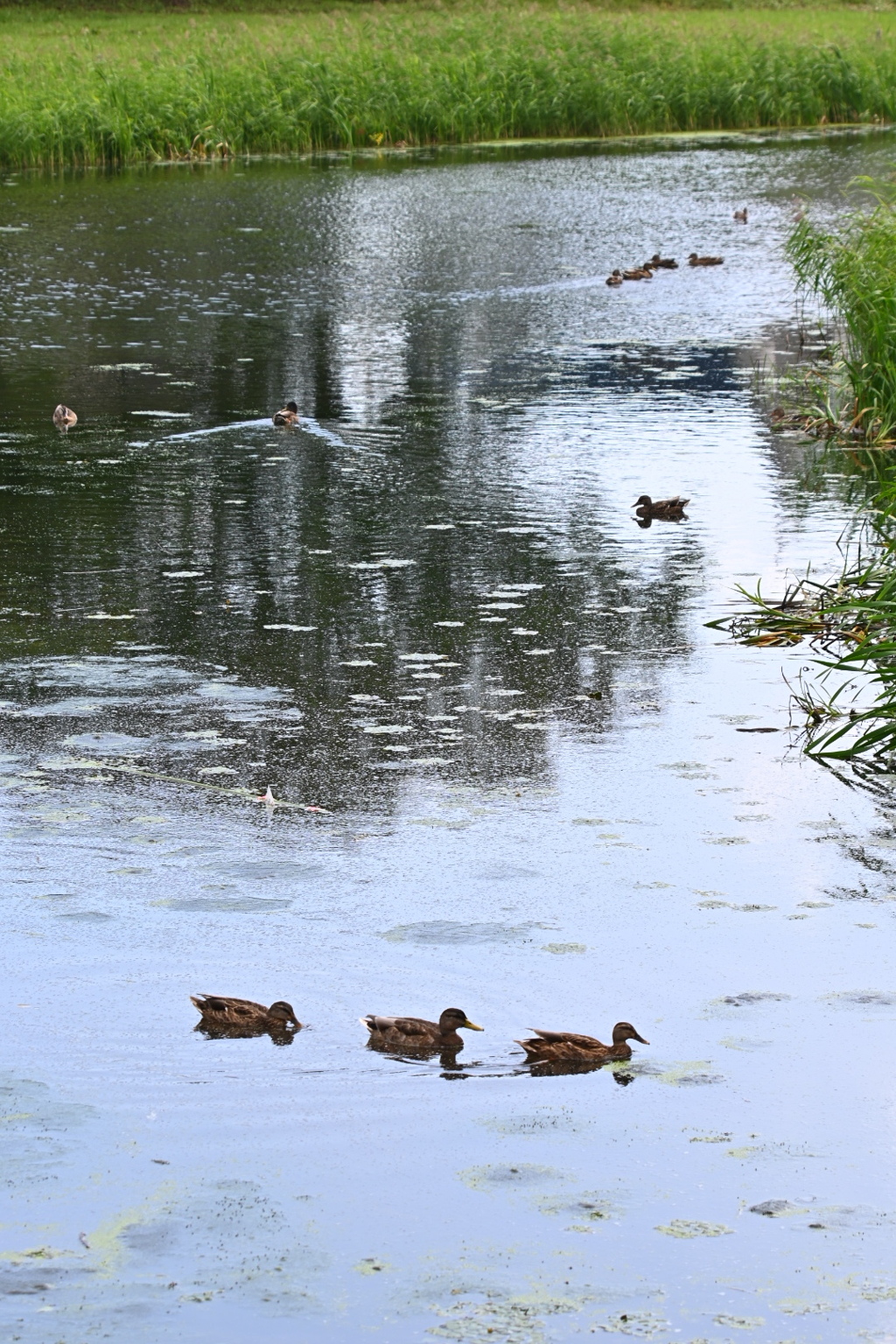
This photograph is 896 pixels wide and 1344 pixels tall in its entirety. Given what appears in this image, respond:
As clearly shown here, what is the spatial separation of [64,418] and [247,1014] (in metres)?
9.35

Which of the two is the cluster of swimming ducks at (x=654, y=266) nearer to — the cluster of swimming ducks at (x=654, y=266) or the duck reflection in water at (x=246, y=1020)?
the cluster of swimming ducks at (x=654, y=266)

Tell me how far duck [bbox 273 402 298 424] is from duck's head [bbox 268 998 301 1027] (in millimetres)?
8967

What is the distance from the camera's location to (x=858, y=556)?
9570mm

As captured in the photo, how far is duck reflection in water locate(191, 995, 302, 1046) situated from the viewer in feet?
16.7

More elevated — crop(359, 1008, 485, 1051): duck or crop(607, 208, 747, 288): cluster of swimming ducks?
crop(607, 208, 747, 288): cluster of swimming ducks

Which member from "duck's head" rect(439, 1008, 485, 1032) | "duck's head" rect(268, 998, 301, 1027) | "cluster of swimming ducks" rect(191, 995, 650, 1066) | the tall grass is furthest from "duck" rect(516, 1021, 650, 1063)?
the tall grass

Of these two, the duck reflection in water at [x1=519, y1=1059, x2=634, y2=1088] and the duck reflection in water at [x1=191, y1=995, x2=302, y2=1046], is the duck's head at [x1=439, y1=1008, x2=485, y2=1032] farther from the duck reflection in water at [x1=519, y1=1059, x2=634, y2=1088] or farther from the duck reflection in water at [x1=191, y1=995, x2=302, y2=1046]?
the duck reflection in water at [x1=191, y1=995, x2=302, y2=1046]

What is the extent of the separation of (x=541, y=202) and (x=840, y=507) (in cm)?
1510

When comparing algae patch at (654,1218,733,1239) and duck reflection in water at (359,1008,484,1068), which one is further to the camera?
duck reflection in water at (359,1008,484,1068)

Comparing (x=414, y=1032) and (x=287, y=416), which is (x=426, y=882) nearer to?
(x=414, y=1032)

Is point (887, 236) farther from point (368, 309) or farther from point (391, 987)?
point (391, 987)

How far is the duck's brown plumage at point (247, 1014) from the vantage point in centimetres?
508

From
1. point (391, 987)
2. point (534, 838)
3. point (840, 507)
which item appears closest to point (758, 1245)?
point (391, 987)

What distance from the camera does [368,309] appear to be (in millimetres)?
18578
